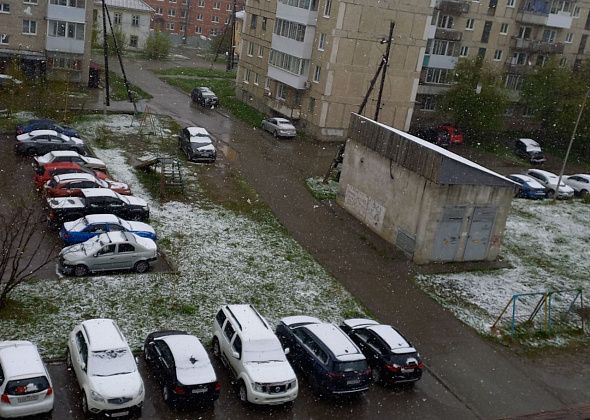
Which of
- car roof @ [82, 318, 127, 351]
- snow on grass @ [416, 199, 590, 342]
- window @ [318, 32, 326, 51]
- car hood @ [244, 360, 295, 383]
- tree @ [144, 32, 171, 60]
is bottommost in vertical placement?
snow on grass @ [416, 199, 590, 342]

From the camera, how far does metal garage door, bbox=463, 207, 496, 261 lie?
2597cm

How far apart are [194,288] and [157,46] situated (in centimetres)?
5341

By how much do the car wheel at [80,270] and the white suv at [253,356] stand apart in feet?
17.8

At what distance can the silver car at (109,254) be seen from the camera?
814 inches

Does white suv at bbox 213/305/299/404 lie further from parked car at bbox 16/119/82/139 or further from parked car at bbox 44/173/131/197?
parked car at bbox 16/119/82/139

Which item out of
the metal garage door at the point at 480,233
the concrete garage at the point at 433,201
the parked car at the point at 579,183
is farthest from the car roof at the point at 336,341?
the parked car at the point at 579,183

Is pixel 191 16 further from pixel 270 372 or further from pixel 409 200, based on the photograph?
pixel 270 372

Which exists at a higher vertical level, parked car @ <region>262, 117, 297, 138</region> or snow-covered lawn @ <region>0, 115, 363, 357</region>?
parked car @ <region>262, 117, 297, 138</region>

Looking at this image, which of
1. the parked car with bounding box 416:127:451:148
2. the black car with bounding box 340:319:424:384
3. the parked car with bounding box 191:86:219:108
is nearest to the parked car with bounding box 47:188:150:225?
the black car with bounding box 340:319:424:384

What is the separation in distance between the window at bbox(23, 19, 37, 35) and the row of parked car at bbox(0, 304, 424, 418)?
122ft

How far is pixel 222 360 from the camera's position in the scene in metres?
17.3

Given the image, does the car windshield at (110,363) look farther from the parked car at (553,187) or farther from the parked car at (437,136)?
the parked car at (437,136)

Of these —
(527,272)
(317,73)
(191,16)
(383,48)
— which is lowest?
(527,272)

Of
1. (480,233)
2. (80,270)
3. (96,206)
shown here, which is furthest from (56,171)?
(480,233)
